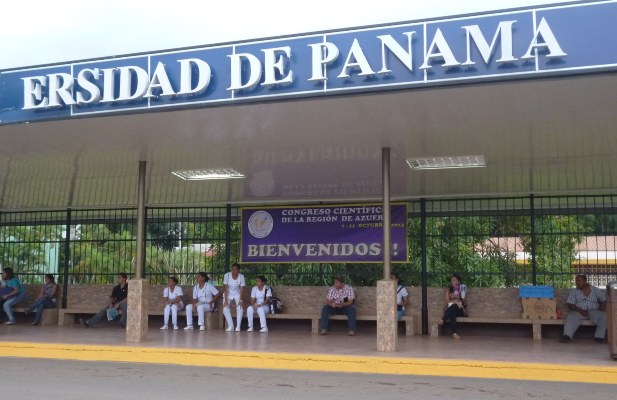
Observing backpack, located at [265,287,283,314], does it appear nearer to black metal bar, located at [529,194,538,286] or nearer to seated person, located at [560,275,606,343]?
black metal bar, located at [529,194,538,286]

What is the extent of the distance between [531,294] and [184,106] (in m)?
7.84

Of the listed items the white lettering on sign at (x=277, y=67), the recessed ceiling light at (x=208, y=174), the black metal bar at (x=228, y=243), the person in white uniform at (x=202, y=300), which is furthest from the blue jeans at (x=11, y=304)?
the white lettering on sign at (x=277, y=67)

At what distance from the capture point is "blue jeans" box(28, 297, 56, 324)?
14797 mm

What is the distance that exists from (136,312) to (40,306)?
5461 millimetres

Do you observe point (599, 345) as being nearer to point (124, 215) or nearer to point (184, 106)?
point (184, 106)

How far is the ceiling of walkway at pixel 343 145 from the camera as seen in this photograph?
7906 millimetres

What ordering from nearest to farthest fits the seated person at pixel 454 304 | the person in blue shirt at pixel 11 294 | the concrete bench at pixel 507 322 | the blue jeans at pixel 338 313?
the concrete bench at pixel 507 322
the seated person at pixel 454 304
the blue jeans at pixel 338 313
the person in blue shirt at pixel 11 294

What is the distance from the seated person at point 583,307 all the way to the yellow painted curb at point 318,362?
335 cm

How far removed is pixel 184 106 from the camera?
8148mm

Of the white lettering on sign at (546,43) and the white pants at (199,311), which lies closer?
the white lettering on sign at (546,43)

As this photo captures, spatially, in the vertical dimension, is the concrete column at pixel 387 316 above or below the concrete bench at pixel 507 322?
above

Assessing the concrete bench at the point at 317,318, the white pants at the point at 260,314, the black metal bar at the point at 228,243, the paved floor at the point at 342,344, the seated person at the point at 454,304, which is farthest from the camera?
the black metal bar at the point at 228,243

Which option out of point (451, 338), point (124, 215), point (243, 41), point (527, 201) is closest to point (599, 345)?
point (451, 338)

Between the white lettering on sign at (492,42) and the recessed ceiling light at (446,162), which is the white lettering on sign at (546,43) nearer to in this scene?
the white lettering on sign at (492,42)
